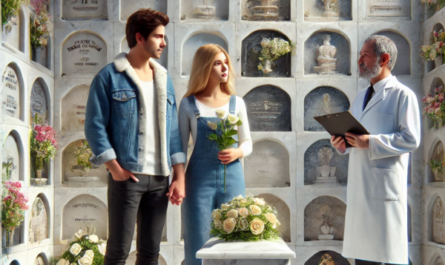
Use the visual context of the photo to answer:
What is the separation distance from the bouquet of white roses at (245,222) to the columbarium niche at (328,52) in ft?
9.15

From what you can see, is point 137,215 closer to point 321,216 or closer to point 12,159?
point 12,159

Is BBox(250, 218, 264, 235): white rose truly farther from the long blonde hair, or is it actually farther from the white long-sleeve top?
the long blonde hair

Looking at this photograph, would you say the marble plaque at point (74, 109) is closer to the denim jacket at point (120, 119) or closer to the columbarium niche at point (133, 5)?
the columbarium niche at point (133, 5)

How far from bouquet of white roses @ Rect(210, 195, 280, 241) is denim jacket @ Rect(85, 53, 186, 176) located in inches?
14.2

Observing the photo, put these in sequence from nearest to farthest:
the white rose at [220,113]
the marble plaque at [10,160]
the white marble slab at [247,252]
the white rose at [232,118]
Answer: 1. the white marble slab at [247,252]
2. the white rose at [232,118]
3. the white rose at [220,113]
4. the marble plaque at [10,160]

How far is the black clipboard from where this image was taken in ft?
8.77

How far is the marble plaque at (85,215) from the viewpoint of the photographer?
16.0 ft

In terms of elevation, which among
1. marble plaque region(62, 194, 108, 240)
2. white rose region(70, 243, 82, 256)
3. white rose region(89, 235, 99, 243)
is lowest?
white rose region(70, 243, 82, 256)

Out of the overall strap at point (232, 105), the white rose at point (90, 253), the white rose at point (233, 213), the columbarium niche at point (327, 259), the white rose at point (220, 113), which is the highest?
the overall strap at point (232, 105)

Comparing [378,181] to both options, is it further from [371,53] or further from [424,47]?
[424,47]

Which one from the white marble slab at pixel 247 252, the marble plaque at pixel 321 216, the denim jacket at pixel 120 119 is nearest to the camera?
the white marble slab at pixel 247 252

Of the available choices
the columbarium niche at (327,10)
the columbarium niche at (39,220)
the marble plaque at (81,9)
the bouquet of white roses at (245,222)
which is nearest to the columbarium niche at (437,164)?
the columbarium niche at (327,10)

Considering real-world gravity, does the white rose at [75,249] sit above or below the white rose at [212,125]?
below

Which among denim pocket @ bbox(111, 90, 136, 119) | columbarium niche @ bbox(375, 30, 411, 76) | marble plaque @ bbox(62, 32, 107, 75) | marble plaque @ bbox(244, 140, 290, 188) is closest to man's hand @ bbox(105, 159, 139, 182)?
denim pocket @ bbox(111, 90, 136, 119)
